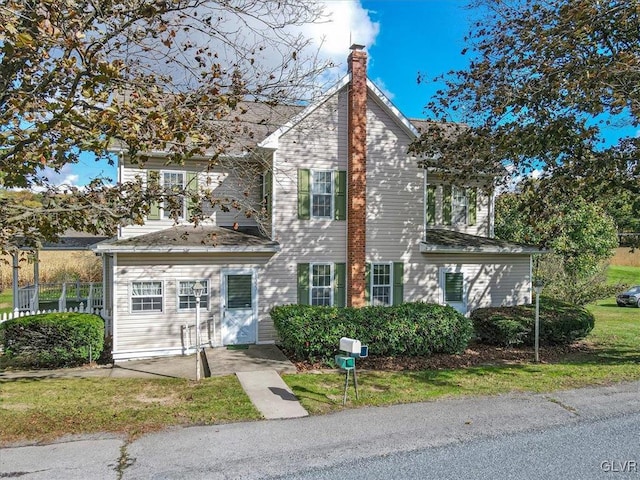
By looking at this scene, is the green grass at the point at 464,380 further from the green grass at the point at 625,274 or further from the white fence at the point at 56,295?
the green grass at the point at 625,274

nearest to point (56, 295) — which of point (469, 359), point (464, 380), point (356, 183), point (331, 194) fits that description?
point (331, 194)

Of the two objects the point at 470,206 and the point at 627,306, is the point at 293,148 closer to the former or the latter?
the point at 470,206

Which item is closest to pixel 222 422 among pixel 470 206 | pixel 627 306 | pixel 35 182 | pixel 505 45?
pixel 35 182

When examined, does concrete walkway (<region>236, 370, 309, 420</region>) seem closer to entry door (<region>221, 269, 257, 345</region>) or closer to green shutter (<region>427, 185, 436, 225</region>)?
entry door (<region>221, 269, 257, 345</region>)

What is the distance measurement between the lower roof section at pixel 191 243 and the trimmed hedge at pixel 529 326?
690 centimetres

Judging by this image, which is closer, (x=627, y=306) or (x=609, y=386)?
(x=609, y=386)

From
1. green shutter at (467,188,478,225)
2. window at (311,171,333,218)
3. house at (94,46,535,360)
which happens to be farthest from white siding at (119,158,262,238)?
green shutter at (467,188,478,225)

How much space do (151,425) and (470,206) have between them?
13487 mm

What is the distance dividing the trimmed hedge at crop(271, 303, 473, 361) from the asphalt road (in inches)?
133

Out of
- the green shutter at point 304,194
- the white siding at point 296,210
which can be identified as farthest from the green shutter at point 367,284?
the green shutter at point 304,194

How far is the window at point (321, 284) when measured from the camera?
13.8 meters

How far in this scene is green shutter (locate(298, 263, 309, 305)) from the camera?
1368 centimetres

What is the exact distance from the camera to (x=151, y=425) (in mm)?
7125

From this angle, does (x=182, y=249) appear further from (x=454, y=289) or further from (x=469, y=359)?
(x=454, y=289)
